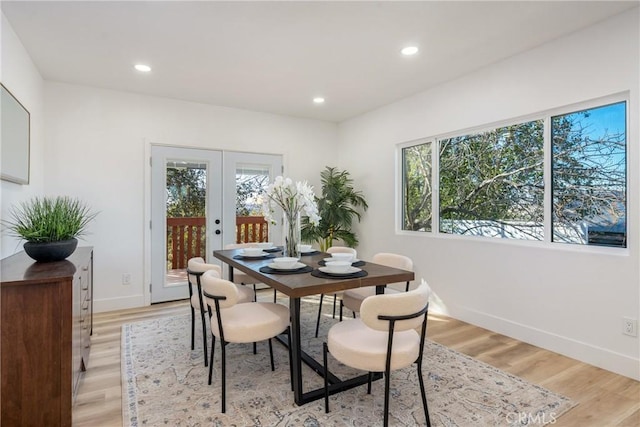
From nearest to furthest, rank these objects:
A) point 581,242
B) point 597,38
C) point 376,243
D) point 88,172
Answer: point 597,38 → point 581,242 → point 88,172 → point 376,243

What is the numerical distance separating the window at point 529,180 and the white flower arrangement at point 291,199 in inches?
78.5

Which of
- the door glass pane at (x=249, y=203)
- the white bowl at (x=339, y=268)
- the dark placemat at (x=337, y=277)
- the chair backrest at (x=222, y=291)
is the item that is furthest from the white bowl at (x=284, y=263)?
the door glass pane at (x=249, y=203)

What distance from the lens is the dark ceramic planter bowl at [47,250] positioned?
2.15 meters

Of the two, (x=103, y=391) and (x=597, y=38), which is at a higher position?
(x=597, y=38)

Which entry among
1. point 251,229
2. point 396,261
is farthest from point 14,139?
point 396,261

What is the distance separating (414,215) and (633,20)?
261 centimetres

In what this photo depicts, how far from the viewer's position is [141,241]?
13.6ft

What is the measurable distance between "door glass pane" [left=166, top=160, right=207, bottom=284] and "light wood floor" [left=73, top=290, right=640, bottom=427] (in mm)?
1014

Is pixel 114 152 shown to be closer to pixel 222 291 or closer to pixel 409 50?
pixel 222 291

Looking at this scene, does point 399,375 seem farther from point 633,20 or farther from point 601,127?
point 633,20

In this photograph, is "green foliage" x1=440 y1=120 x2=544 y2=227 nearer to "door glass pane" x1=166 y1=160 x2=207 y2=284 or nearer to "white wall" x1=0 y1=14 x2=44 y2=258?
"door glass pane" x1=166 y1=160 x2=207 y2=284

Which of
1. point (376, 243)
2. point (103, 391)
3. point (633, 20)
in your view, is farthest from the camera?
point (376, 243)

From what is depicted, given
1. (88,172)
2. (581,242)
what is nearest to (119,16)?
(88,172)

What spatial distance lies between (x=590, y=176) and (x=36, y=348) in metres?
3.89
